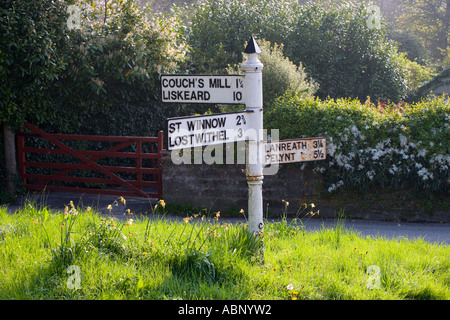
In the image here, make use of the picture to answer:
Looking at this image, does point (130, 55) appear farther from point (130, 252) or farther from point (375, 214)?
point (130, 252)

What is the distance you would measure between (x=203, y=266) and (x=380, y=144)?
506cm

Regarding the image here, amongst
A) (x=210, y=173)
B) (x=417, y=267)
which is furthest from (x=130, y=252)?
(x=210, y=173)

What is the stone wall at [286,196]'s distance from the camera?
876cm

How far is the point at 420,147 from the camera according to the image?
865 centimetres

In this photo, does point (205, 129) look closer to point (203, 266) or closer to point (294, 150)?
point (294, 150)

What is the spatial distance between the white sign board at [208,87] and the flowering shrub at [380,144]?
409cm

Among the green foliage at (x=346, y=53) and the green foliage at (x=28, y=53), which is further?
the green foliage at (x=346, y=53)

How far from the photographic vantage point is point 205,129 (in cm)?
487

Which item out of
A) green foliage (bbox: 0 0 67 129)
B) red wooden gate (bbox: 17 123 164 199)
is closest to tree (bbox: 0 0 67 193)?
green foliage (bbox: 0 0 67 129)

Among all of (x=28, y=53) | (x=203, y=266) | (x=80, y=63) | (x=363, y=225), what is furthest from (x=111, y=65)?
(x=203, y=266)

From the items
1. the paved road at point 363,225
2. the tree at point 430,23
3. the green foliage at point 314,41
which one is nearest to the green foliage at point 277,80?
the green foliage at point 314,41

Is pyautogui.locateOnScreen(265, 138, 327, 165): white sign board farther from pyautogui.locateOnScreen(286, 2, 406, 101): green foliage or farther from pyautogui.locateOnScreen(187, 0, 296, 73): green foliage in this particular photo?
pyautogui.locateOnScreen(286, 2, 406, 101): green foliage

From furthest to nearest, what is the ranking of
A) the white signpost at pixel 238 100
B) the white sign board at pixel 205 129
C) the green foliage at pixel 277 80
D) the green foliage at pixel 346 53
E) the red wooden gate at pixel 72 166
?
the green foliage at pixel 346 53
the green foliage at pixel 277 80
the red wooden gate at pixel 72 166
the white signpost at pixel 238 100
the white sign board at pixel 205 129

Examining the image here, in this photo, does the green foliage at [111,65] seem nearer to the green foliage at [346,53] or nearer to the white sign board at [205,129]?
the green foliage at [346,53]
